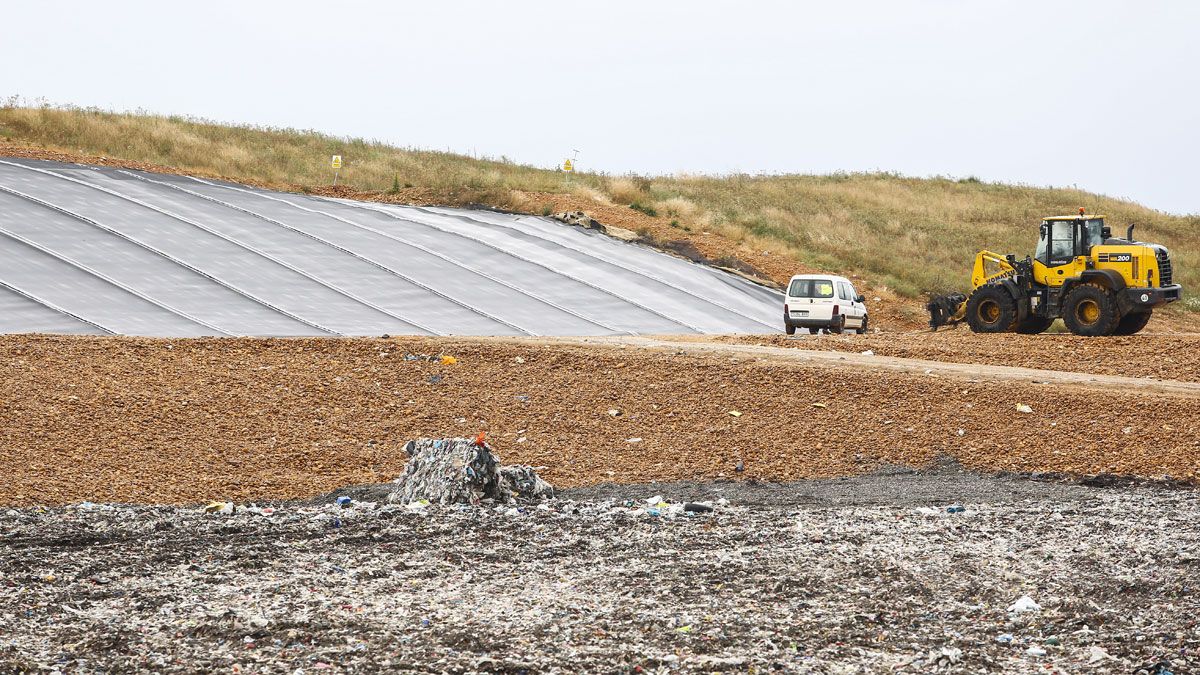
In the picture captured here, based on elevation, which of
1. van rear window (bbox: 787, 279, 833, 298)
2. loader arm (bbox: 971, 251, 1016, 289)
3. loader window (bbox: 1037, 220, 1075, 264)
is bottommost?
van rear window (bbox: 787, 279, 833, 298)

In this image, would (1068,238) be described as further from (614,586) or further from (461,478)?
(614,586)

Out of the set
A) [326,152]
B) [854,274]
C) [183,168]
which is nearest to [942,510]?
[854,274]

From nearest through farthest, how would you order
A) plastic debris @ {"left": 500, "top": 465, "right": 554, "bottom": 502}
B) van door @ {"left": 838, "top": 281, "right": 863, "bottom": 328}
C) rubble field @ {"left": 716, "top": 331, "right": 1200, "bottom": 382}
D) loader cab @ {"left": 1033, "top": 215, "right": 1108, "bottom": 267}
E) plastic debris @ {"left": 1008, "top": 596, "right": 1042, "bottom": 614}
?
plastic debris @ {"left": 1008, "top": 596, "right": 1042, "bottom": 614} < plastic debris @ {"left": 500, "top": 465, "right": 554, "bottom": 502} < rubble field @ {"left": 716, "top": 331, "right": 1200, "bottom": 382} < loader cab @ {"left": 1033, "top": 215, "right": 1108, "bottom": 267} < van door @ {"left": 838, "top": 281, "right": 863, "bottom": 328}

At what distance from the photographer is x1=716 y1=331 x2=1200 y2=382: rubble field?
17.6 metres

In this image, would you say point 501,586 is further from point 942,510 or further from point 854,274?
point 854,274

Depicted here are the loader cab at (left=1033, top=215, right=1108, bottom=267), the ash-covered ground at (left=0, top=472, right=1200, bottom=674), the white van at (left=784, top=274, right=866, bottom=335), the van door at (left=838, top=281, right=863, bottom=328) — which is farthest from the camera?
the van door at (left=838, top=281, right=863, bottom=328)

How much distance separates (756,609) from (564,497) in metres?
3.82

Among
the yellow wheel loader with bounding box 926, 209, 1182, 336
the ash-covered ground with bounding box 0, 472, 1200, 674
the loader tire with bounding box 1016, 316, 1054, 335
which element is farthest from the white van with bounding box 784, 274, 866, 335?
the ash-covered ground with bounding box 0, 472, 1200, 674

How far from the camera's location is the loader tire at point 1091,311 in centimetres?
2153

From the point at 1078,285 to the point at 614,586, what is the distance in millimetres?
17229

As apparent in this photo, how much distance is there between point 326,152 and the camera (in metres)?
44.3

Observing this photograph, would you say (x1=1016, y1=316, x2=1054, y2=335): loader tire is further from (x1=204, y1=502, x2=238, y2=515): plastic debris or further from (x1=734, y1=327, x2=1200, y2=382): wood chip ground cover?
(x1=204, y1=502, x2=238, y2=515): plastic debris

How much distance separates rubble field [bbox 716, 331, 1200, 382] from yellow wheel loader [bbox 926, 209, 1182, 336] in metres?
0.95

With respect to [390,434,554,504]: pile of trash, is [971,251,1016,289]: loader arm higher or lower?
higher
